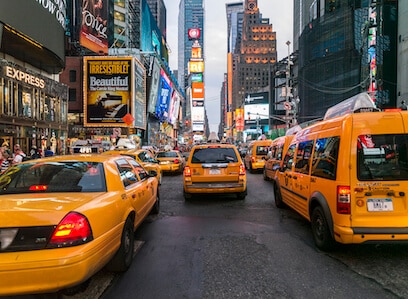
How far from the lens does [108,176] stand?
14.1ft

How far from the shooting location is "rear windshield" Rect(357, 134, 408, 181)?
4355mm

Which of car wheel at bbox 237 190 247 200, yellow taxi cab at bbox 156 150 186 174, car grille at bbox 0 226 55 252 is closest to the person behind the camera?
car grille at bbox 0 226 55 252

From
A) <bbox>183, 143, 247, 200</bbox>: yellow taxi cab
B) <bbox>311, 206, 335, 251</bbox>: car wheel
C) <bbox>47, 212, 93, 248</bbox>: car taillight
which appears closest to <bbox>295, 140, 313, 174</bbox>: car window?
<bbox>311, 206, 335, 251</bbox>: car wheel

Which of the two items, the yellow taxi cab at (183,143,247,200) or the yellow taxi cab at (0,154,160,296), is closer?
the yellow taxi cab at (0,154,160,296)

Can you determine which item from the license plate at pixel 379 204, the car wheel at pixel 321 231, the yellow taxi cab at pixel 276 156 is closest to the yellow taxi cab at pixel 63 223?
the car wheel at pixel 321 231

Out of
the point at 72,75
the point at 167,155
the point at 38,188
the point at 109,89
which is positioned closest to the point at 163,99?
the point at 72,75

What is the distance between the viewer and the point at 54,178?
430cm

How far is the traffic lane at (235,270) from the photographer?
3578 mm

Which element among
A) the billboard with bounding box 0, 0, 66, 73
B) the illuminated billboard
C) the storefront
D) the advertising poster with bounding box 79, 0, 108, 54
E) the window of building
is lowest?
the storefront

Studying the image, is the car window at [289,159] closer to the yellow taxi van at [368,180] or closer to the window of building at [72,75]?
the yellow taxi van at [368,180]

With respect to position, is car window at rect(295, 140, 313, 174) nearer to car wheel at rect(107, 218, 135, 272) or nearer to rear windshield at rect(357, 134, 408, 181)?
rear windshield at rect(357, 134, 408, 181)

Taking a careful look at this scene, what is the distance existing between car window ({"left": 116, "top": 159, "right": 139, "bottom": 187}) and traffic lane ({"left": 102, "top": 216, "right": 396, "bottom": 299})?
44.0 inches

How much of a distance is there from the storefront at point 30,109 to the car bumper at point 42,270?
20108mm

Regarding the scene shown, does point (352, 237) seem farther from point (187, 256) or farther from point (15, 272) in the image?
point (15, 272)
